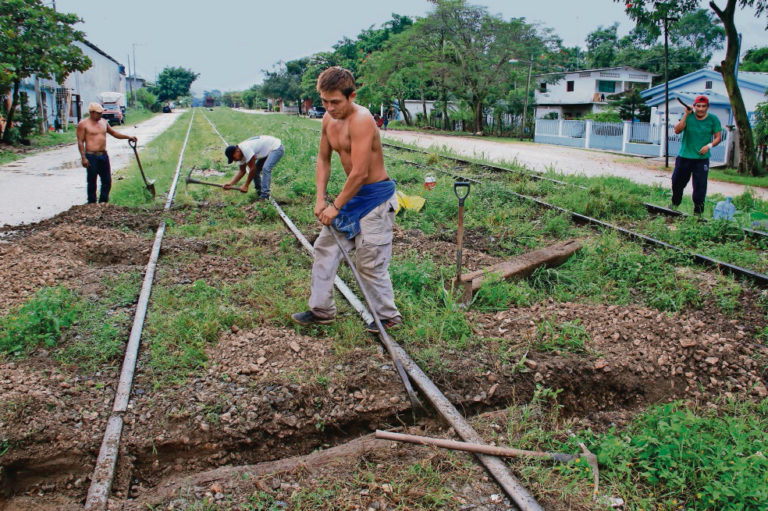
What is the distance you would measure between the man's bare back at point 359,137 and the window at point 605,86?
4522 centimetres

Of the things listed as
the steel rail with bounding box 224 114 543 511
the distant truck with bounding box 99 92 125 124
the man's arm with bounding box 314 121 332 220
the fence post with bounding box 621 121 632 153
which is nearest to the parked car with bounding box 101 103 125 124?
the distant truck with bounding box 99 92 125 124

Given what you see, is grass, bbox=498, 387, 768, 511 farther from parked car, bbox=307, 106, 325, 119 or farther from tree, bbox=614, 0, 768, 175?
parked car, bbox=307, 106, 325, 119

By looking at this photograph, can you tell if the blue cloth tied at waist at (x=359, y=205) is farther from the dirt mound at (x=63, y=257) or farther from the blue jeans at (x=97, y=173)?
the blue jeans at (x=97, y=173)

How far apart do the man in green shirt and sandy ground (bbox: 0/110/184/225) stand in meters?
9.95

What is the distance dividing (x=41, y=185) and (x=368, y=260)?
1144 cm

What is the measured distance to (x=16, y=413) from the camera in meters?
3.53

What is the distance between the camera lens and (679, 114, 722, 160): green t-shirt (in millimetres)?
8477

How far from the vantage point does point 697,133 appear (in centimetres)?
852

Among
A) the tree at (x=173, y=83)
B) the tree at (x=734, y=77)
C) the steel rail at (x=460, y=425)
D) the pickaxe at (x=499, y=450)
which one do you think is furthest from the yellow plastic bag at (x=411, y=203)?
the tree at (x=173, y=83)

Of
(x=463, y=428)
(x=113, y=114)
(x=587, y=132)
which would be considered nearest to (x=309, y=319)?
(x=463, y=428)

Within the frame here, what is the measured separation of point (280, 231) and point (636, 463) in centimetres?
564

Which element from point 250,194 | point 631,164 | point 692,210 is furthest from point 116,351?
point 631,164

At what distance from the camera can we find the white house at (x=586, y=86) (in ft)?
145

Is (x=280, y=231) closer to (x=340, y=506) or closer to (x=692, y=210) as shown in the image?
(x=340, y=506)
